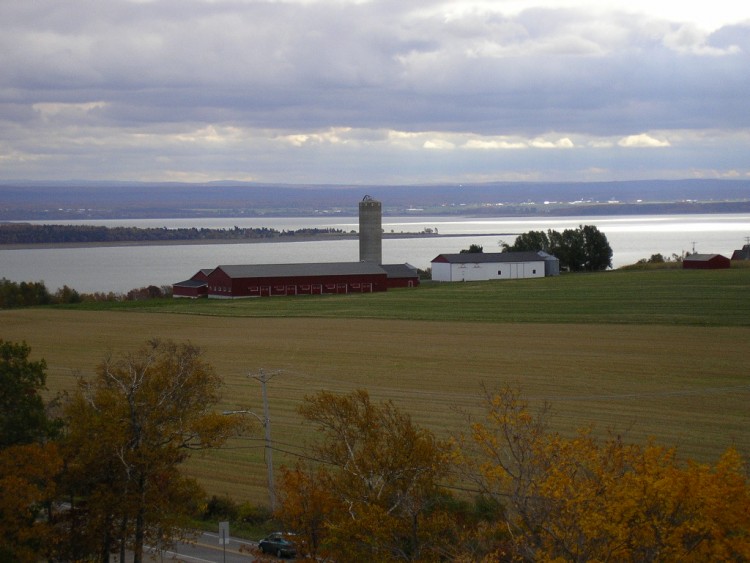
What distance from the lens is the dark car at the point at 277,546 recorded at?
1717 cm

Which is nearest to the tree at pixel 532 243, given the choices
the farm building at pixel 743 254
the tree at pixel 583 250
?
the tree at pixel 583 250

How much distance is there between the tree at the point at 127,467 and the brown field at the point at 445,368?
3139 mm

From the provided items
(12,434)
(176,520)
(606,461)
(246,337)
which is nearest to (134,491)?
(176,520)

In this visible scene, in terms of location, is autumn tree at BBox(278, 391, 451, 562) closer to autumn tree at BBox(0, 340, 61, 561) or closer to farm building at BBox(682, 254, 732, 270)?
autumn tree at BBox(0, 340, 61, 561)

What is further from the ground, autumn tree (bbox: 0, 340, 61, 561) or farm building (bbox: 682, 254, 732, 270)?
farm building (bbox: 682, 254, 732, 270)

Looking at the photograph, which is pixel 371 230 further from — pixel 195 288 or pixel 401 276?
pixel 195 288

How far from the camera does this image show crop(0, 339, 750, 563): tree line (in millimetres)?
11680

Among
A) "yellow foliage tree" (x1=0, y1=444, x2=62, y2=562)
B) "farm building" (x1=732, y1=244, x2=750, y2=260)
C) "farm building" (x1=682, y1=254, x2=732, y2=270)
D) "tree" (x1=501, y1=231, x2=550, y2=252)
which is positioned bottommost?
"yellow foliage tree" (x1=0, y1=444, x2=62, y2=562)

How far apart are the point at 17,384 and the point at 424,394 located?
1443 cm

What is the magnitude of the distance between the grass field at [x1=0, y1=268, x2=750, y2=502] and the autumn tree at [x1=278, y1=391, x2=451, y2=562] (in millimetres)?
3744

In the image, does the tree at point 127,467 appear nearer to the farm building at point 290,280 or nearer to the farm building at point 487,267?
the farm building at point 290,280

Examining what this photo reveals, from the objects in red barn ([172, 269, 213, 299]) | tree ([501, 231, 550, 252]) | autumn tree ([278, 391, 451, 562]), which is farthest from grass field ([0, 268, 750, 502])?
tree ([501, 231, 550, 252])

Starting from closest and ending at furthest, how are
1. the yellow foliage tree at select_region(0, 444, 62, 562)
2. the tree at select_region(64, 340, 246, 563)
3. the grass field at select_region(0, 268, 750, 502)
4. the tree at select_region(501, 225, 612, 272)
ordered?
the yellow foliage tree at select_region(0, 444, 62, 562), the tree at select_region(64, 340, 246, 563), the grass field at select_region(0, 268, 750, 502), the tree at select_region(501, 225, 612, 272)

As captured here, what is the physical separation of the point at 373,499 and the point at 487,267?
64.6m
